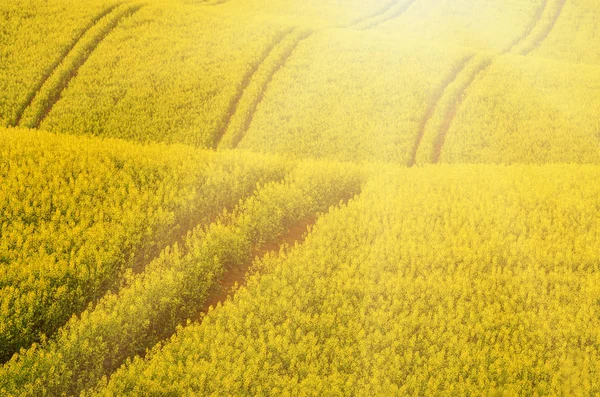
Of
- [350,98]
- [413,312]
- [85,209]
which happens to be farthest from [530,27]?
[85,209]

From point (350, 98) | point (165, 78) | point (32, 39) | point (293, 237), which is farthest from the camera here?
A: point (32, 39)

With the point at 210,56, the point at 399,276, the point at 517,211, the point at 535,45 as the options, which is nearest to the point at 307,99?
the point at 210,56

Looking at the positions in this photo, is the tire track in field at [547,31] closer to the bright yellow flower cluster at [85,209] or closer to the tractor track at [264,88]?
the tractor track at [264,88]

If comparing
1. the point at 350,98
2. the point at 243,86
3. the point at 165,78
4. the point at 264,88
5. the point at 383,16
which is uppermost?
the point at 165,78

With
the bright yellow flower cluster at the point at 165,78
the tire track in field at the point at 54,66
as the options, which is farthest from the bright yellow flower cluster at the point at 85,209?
the tire track in field at the point at 54,66

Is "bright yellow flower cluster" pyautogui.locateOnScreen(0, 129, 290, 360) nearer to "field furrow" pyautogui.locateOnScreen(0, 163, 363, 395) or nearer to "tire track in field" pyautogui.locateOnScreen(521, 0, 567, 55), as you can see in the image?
"field furrow" pyautogui.locateOnScreen(0, 163, 363, 395)

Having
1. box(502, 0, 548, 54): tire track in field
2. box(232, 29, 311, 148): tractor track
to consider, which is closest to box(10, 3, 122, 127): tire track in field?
box(232, 29, 311, 148): tractor track

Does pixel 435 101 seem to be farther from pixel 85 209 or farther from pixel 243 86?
pixel 85 209
